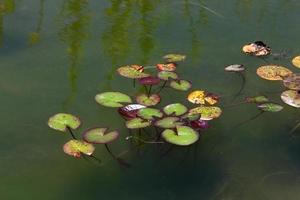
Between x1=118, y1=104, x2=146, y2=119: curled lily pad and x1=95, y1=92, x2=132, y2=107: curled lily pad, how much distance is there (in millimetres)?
38

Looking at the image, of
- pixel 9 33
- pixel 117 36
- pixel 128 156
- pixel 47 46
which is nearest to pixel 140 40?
pixel 117 36

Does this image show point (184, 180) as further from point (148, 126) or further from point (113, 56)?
point (113, 56)

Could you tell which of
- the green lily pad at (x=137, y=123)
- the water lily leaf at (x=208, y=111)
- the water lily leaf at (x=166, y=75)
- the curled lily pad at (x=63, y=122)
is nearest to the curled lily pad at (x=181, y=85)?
the water lily leaf at (x=166, y=75)

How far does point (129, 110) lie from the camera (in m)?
1.71

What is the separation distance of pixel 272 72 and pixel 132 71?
52cm

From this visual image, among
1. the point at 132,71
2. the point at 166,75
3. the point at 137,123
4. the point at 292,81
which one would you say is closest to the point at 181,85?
the point at 166,75

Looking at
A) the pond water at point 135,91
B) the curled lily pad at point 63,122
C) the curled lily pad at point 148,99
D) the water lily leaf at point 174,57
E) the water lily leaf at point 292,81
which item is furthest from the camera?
the water lily leaf at point 174,57

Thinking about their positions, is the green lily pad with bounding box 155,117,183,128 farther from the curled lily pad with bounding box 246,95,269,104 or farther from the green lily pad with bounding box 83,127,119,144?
the curled lily pad with bounding box 246,95,269,104

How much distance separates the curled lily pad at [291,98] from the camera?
179 cm

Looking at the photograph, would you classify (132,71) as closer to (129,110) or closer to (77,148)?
(129,110)

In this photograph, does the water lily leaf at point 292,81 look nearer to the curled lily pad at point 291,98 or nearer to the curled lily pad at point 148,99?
the curled lily pad at point 291,98

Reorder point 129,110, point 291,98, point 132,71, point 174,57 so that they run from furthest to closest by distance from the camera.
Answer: point 174,57
point 132,71
point 291,98
point 129,110

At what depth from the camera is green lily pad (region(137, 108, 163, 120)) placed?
5.48ft

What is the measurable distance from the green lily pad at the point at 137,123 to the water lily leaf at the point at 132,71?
0.89 ft
